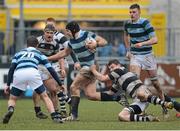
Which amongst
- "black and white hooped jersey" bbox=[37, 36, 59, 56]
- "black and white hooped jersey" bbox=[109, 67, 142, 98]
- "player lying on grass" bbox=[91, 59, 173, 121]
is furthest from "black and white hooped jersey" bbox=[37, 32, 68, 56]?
"black and white hooped jersey" bbox=[109, 67, 142, 98]

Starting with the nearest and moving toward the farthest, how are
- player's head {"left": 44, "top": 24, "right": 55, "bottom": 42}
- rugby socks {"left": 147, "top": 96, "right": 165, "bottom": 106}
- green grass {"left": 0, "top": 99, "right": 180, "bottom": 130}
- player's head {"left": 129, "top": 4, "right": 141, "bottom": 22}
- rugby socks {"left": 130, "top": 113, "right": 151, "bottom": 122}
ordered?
1. green grass {"left": 0, "top": 99, "right": 180, "bottom": 130}
2. rugby socks {"left": 147, "top": 96, "right": 165, "bottom": 106}
3. rugby socks {"left": 130, "top": 113, "right": 151, "bottom": 122}
4. player's head {"left": 44, "top": 24, "right": 55, "bottom": 42}
5. player's head {"left": 129, "top": 4, "right": 141, "bottom": 22}

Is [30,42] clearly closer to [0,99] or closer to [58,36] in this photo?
[58,36]

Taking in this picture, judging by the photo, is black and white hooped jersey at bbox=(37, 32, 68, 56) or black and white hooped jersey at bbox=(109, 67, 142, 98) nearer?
black and white hooped jersey at bbox=(109, 67, 142, 98)

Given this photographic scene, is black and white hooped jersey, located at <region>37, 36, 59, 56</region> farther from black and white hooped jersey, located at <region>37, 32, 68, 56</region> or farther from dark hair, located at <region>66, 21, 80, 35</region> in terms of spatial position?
dark hair, located at <region>66, 21, 80, 35</region>

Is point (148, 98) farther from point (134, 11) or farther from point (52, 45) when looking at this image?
point (52, 45)

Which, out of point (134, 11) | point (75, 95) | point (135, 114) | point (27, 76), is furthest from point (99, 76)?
point (134, 11)

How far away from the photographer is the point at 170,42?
1024 inches

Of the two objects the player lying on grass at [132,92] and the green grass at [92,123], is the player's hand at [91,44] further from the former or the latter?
the green grass at [92,123]

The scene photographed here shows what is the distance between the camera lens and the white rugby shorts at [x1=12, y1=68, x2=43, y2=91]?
14375mm

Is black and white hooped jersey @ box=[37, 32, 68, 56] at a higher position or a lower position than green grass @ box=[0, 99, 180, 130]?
higher

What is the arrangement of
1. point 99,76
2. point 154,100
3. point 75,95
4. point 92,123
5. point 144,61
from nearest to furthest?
point 92,123
point 154,100
point 99,76
point 75,95
point 144,61

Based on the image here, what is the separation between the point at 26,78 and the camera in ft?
Result: 47.2

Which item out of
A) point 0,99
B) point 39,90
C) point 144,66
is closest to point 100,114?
point 144,66

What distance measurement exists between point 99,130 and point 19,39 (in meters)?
13.3
